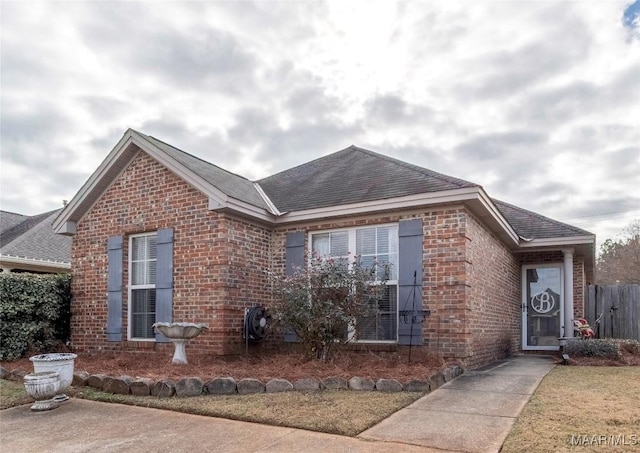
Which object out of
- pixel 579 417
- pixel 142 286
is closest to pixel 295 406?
pixel 579 417

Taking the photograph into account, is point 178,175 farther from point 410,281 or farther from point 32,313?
point 410,281

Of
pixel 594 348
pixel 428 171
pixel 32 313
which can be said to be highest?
pixel 428 171

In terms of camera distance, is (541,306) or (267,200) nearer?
(267,200)

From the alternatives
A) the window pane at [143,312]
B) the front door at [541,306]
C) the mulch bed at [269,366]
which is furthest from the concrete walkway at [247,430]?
the front door at [541,306]

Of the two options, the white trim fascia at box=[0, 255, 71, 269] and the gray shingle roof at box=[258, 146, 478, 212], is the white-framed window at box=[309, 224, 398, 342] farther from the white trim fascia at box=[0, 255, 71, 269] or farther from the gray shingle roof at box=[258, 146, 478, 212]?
the white trim fascia at box=[0, 255, 71, 269]

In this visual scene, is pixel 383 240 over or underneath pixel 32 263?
over

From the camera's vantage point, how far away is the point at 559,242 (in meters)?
11.0

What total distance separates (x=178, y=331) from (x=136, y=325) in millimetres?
2342

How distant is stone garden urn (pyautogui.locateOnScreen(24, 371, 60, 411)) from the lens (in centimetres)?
576

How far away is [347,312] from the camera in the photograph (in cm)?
739

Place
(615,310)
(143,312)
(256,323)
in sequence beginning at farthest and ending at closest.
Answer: (615,310), (143,312), (256,323)

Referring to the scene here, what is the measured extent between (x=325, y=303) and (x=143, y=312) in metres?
4.16

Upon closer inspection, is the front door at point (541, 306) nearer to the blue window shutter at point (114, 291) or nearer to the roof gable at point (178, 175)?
the roof gable at point (178, 175)

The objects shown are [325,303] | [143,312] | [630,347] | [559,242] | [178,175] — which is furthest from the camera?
[559,242]
